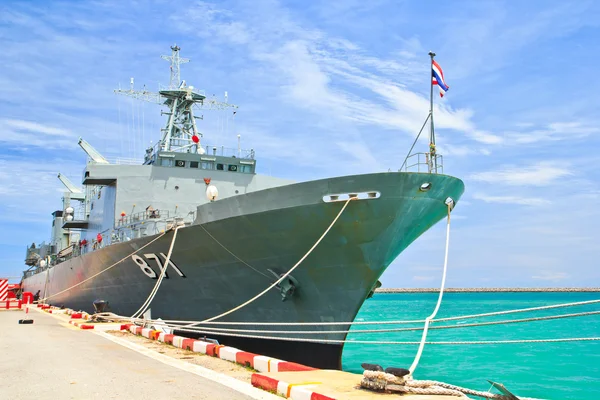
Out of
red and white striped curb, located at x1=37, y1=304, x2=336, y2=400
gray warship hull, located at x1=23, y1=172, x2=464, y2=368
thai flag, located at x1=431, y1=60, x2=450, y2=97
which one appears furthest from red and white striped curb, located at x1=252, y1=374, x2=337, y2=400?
thai flag, located at x1=431, y1=60, x2=450, y2=97

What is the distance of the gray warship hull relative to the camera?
32.2 ft

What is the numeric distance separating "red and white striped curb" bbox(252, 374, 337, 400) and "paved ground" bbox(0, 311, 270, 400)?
37cm

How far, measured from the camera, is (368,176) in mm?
9680

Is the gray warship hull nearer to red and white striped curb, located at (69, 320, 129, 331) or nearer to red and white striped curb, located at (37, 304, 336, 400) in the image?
red and white striped curb, located at (37, 304, 336, 400)

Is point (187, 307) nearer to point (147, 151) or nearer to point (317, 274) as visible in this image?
Answer: point (317, 274)

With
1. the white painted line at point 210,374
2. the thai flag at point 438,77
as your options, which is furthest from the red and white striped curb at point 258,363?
the thai flag at point 438,77

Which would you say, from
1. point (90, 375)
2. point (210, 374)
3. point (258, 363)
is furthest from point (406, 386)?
point (90, 375)

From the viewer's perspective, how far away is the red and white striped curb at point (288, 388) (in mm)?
5359

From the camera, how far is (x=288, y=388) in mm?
5684

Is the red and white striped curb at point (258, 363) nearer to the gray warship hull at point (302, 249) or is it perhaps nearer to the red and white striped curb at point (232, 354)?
the red and white striped curb at point (232, 354)

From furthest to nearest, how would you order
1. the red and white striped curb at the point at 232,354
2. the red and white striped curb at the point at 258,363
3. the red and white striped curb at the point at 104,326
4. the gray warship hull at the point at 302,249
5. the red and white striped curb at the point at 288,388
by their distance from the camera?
1. the red and white striped curb at the point at 104,326
2. the gray warship hull at the point at 302,249
3. the red and white striped curb at the point at 232,354
4. the red and white striped curb at the point at 258,363
5. the red and white striped curb at the point at 288,388

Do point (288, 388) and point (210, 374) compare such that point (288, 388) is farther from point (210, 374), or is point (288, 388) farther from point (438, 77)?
point (438, 77)

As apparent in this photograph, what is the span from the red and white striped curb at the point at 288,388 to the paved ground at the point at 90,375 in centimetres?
37

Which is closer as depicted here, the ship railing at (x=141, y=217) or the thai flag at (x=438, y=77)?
the thai flag at (x=438, y=77)
